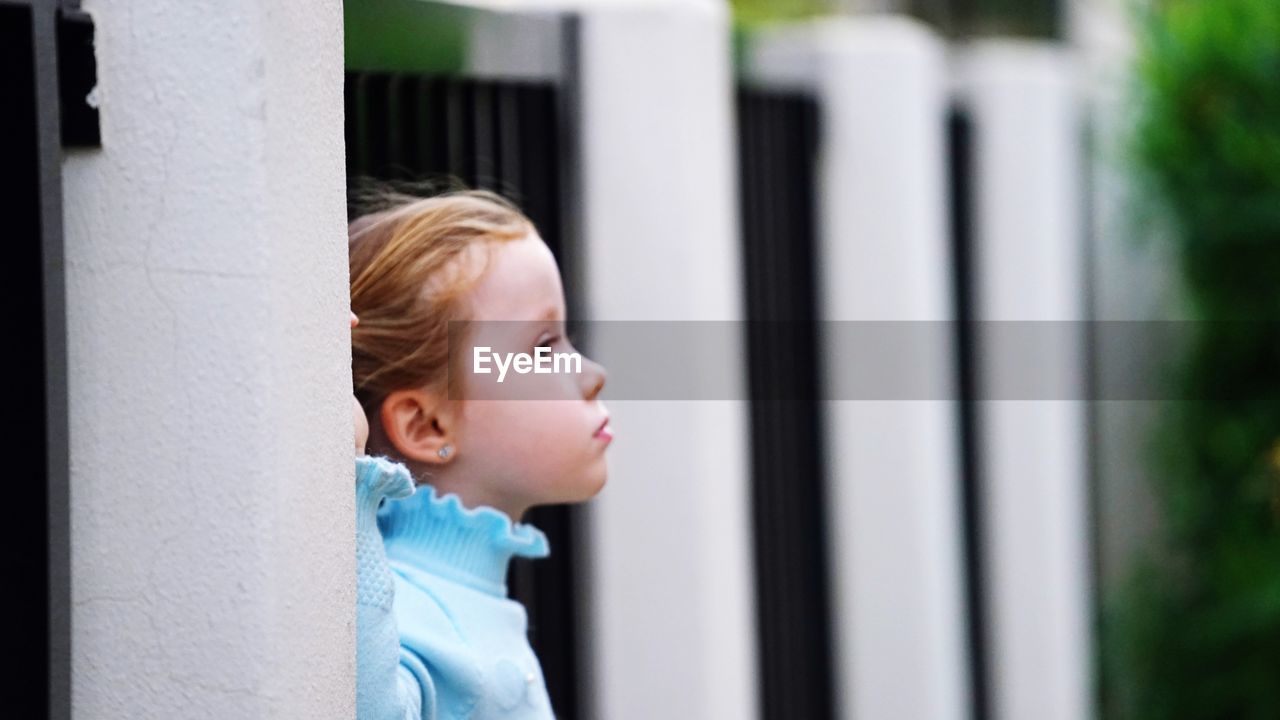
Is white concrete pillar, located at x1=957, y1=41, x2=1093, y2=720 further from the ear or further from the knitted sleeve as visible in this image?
the knitted sleeve

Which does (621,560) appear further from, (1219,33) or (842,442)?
(1219,33)

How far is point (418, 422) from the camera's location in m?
1.65

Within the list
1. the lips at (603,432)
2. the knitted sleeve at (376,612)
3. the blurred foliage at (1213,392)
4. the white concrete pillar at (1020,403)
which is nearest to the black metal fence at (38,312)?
the knitted sleeve at (376,612)

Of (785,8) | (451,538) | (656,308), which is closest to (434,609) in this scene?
(451,538)

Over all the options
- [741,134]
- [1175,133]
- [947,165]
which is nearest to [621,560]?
[741,134]

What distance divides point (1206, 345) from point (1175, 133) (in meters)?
0.77

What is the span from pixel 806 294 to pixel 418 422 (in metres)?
2.60

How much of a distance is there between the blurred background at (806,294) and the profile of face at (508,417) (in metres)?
0.25

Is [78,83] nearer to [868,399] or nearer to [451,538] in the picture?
[451,538]

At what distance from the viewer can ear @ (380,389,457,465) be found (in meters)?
1.64

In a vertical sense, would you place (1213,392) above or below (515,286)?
below

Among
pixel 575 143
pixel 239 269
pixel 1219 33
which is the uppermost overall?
pixel 1219 33

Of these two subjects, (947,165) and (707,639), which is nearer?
(707,639)

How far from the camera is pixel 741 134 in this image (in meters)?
3.76
